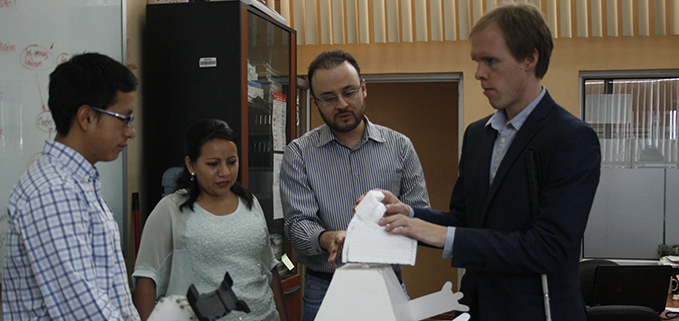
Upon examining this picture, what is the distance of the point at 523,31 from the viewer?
4.42ft

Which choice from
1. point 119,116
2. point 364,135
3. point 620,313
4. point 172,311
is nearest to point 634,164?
point 620,313

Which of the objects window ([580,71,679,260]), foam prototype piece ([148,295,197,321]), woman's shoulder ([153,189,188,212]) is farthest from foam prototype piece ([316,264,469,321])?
window ([580,71,679,260])

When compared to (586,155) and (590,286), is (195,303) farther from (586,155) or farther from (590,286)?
(590,286)

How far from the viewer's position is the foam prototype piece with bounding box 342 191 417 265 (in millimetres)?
1207

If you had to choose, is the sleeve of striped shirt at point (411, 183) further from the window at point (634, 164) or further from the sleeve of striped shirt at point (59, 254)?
the window at point (634, 164)

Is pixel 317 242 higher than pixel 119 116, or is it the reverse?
pixel 119 116

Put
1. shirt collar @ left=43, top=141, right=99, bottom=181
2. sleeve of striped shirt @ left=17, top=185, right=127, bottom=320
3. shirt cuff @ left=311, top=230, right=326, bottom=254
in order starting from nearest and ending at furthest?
sleeve of striped shirt @ left=17, top=185, right=127, bottom=320 → shirt collar @ left=43, top=141, right=99, bottom=181 → shirt cuff @ left=311, top=230, right=326, bottom=254

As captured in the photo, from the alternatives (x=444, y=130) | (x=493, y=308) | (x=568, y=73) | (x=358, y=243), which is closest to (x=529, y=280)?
(x=493, y=308)

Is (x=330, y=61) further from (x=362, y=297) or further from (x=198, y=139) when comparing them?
(x=362, y=297)

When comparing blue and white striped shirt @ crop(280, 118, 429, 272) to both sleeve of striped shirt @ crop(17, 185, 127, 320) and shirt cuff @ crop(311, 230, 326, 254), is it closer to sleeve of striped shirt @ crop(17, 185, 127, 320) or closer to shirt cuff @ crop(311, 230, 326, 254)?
shirt cuff @ crop(311, 230, 326, 254)

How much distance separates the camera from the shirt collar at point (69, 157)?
1267 millimetres

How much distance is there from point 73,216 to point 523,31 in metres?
1.14

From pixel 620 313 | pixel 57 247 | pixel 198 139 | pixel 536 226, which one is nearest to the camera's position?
pixel 57 247

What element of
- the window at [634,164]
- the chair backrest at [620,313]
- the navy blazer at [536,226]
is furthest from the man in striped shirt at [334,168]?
the window at [634,164]
